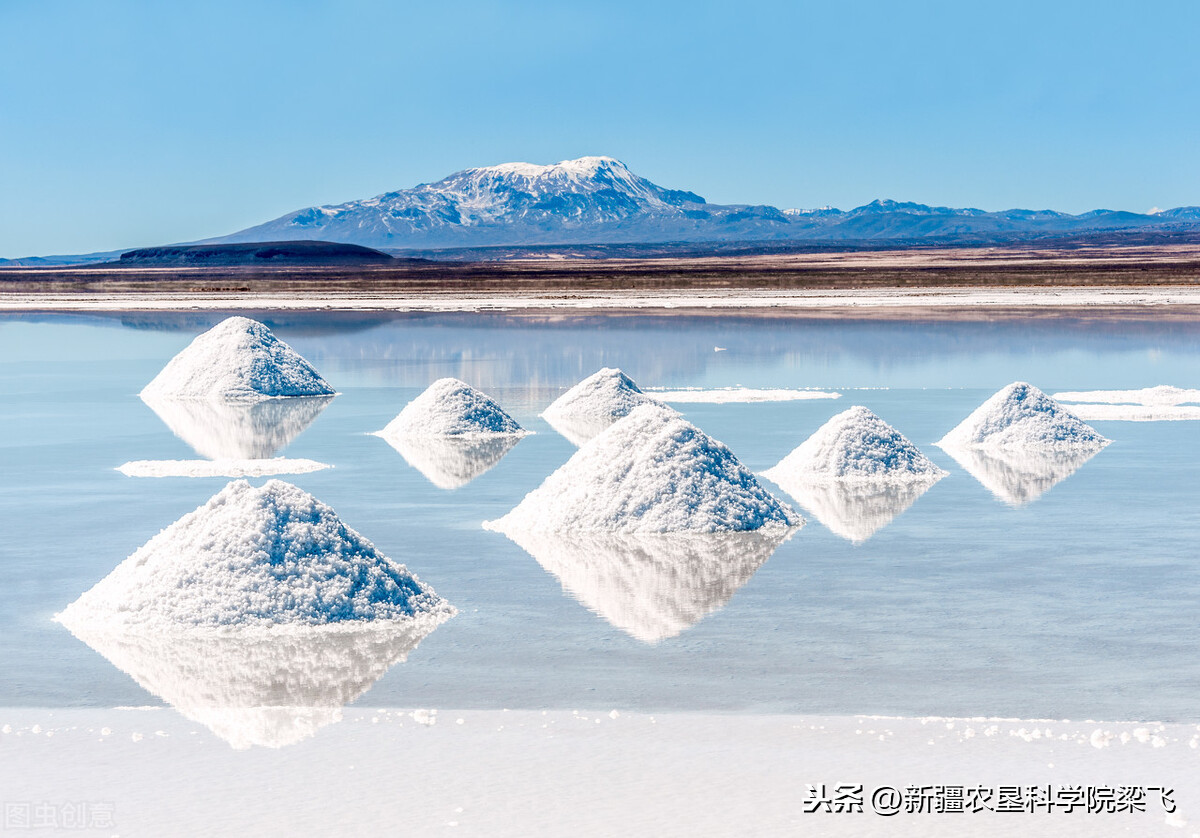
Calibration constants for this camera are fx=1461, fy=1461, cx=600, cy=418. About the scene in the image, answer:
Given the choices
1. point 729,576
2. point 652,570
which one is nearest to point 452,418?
point 652,570

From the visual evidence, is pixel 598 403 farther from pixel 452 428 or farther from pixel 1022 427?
pixel 1022 427

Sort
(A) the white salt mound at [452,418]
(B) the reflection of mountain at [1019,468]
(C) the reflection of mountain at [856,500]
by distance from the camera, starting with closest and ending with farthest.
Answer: (C) the reflection of mountain at [856,500] < (B) the reflection of mountain at [1019,468] < (A) the white salt mound at [452,418]

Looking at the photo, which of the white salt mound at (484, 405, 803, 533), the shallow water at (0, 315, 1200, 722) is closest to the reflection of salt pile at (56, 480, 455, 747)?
the shallow water at (0, 315, 1200, 722)

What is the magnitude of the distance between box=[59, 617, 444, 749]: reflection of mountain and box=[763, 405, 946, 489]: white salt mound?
5008 millimetres

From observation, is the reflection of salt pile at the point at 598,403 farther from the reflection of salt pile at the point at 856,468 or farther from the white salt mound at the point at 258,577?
the white salt mound at the point at 258,577

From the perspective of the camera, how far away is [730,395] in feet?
58.3

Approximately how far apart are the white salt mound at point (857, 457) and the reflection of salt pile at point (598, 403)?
3.85 m

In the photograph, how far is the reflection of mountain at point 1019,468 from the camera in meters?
10.5

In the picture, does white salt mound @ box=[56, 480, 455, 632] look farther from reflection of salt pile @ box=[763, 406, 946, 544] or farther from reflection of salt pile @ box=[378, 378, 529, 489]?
reflection of salt pile @ box=[378, 378, 529, 489]

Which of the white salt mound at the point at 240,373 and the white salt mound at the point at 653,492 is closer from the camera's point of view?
the white salt mound at the point at 653,492

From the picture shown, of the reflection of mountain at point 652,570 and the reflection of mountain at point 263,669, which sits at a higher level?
the reflection of mountain at point 263,669

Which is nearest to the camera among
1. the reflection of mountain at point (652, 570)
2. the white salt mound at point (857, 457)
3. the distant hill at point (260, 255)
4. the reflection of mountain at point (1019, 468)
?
the reflection of mountain at point (652, 570)

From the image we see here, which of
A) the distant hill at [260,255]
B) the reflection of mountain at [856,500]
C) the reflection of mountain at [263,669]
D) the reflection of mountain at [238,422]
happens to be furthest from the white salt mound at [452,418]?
the distant hill at [260,255]

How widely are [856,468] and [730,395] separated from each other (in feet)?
22.1
